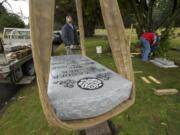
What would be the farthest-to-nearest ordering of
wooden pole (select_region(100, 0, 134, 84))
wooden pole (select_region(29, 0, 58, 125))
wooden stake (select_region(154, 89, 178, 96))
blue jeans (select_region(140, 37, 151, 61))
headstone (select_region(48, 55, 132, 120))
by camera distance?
1. blue jeans (select_region(140, 37, 151, 61))
2. wooden stake (select_region(154, 89, 178, 96))
3. wooden pole (select_region(100, 0, 134, 84))
4. headstone (select_region(48, 55, 132, 120))
5. wooden pole (select_region(29, 0, 58, 125))

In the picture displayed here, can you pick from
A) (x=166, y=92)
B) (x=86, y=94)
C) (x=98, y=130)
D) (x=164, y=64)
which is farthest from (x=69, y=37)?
(x=86, y=94)

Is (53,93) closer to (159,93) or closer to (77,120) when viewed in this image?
(77,120)

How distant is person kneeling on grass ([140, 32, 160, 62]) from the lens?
11.0 m

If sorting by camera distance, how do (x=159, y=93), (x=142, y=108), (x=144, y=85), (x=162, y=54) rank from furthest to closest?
(x=162, y=54)
(x=144, y=85)
(x=159, y=93)
(x=142, y=108)

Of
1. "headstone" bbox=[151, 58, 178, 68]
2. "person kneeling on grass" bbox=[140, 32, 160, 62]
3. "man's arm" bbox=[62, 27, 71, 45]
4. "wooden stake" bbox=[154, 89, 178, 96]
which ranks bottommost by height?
"wooden stake" bbox=[154, 89, 178, 96]

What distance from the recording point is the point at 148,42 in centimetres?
1102

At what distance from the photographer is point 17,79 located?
282 inches

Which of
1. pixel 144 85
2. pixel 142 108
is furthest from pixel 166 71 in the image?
pixel 142 108

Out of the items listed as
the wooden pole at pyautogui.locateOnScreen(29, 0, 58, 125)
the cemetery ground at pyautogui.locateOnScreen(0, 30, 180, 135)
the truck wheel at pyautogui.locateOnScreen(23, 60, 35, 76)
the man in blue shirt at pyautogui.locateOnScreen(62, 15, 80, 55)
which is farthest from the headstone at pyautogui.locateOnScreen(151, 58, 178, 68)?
the wooden pole at pyautogui.locateOnScreen(29, 0, 58, 125)

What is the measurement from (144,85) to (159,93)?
954 millimetres

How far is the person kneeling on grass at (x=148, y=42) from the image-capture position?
11.0 m

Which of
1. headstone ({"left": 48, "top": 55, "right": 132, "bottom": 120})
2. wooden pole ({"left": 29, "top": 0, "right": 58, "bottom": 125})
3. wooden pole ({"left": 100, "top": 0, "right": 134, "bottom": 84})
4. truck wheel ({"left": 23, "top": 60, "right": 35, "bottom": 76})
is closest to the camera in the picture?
wooden pole ({"left": 29, "top": 0, "right": 58, "bottom": 125})

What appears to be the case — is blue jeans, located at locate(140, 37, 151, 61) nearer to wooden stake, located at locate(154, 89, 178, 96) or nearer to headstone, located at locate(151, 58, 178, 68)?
headstone, located at locate(151, 58, 178, 68)

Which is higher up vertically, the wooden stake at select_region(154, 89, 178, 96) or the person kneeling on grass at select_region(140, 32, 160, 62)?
the person kneeling on grass at select_region(140, 32, 160, 62)
